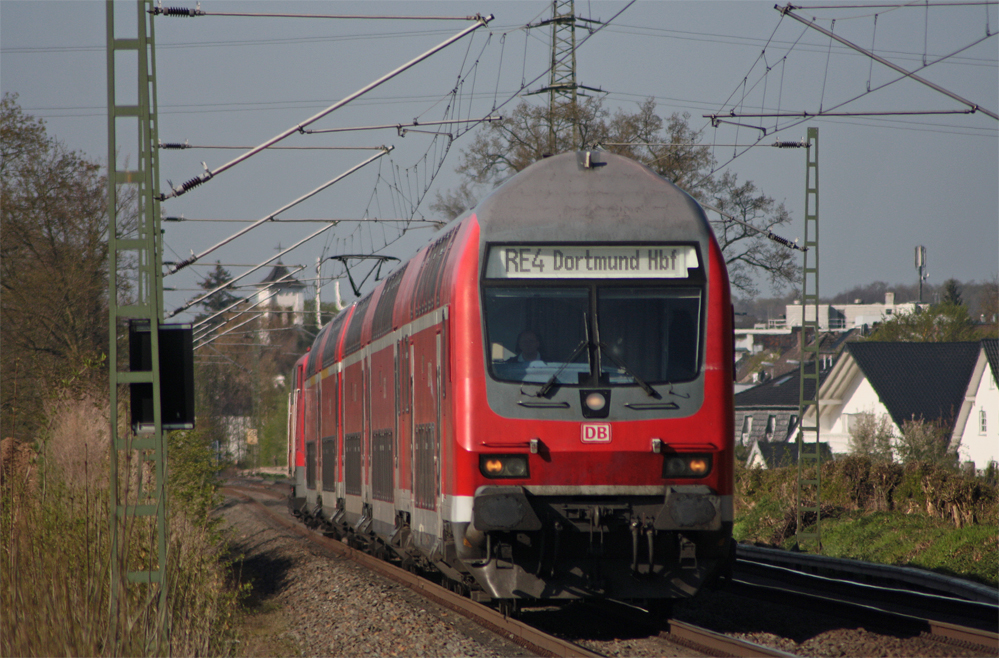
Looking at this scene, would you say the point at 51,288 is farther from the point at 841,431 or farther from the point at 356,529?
the point at 841,431

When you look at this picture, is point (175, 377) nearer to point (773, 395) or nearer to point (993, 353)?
point (993, 353)

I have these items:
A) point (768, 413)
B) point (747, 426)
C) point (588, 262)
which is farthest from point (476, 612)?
point (747, 426)

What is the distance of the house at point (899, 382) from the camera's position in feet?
139

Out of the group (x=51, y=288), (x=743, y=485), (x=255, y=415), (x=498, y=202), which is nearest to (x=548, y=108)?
(x=743, y=485)

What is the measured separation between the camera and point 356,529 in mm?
15344

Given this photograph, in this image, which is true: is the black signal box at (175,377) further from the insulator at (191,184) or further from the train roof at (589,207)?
the insulator at (191,184)

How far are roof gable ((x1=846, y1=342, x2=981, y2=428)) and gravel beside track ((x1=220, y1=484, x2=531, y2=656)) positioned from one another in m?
30.6

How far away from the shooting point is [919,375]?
44.3 metres

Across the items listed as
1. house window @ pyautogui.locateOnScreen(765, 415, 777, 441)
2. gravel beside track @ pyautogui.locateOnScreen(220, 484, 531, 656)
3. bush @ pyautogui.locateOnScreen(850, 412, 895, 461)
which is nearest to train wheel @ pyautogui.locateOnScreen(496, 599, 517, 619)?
gravel beside track @ pyautogui.locateOnScreen(220, 484, 531, 656)

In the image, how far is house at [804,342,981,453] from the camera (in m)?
42.4

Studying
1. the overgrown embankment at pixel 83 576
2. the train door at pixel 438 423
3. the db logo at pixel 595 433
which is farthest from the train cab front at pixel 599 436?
the overgrown embankment at pixel 83 576

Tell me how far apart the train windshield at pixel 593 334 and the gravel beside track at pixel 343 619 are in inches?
92.2

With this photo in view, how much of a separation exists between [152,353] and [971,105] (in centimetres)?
990

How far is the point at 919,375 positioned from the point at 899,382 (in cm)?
112
